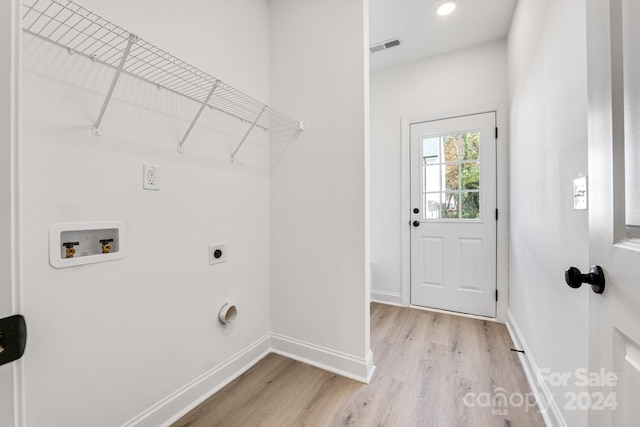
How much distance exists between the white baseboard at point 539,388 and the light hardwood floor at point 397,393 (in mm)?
42

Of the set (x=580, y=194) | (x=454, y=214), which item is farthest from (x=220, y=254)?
(x=454, y=214)

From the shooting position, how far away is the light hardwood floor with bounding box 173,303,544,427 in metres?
1.41

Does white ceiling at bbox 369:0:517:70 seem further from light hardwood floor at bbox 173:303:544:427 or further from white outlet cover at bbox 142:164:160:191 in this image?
light hardwood floor at bbox 173:303:544:427

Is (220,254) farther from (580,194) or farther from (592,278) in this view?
→ (580,194)

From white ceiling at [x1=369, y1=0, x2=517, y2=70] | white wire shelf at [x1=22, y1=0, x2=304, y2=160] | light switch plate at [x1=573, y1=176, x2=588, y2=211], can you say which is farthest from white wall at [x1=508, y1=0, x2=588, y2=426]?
white wire shelf at [x1=22, y1=0, x2=304, y2=160]

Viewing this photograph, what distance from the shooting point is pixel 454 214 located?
9.12 ft

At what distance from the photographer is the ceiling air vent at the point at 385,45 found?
8.51 ft

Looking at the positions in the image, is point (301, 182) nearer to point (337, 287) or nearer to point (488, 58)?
point (337, 287)

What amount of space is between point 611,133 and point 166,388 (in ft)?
6.48

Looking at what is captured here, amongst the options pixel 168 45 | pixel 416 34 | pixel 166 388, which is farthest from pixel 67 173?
pixel 416 34

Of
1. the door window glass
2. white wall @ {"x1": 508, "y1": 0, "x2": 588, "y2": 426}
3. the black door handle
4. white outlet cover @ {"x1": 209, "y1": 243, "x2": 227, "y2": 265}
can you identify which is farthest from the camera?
the door window glass

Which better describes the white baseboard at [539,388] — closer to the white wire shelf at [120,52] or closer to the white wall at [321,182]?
the white wall at [321,182]

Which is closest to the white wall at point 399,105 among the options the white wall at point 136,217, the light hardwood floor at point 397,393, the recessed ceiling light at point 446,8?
the recessed ceiling light at point 446,8

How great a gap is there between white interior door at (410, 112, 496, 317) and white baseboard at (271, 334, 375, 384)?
55.1 inches
